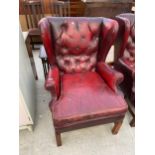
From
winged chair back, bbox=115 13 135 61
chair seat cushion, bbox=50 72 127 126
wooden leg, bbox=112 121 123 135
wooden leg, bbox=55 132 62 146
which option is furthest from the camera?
winged chair back, bbox=115 13 135 61

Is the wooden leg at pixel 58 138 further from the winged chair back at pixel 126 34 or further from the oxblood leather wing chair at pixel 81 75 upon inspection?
the winged chair back at pixel 126 34

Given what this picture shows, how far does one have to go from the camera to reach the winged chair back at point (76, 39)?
4.32 feet

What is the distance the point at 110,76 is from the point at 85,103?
35 centimetres

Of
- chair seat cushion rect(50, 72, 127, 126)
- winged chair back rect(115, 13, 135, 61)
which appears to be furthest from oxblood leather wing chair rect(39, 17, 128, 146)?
winged chair back rect(115, 13, 135, 61)

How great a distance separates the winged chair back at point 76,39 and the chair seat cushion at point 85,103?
26 cm

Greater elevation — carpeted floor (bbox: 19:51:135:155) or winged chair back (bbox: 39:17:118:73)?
winged chair back (bbox: 39:17:118:73)

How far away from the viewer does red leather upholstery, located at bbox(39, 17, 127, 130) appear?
113 cm

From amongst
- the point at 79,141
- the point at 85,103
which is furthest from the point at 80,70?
the point at 79,141

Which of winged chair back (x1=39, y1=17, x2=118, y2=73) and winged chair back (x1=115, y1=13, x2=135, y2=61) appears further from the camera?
winged chair back (x1=115, y1=13, x2=135, y2=61)

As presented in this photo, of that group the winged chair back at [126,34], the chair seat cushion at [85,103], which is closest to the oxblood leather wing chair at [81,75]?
the chair seat cushion at [85,103]

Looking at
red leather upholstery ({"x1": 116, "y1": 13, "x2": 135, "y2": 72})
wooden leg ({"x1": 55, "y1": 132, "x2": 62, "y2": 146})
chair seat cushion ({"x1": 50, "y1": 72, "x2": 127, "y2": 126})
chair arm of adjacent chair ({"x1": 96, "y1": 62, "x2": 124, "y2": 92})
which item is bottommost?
wooden leg ({"x1": 55, "y1": 132, "x2": 62, "y2": 146})

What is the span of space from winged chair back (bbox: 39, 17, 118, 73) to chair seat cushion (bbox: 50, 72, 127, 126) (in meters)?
0.26

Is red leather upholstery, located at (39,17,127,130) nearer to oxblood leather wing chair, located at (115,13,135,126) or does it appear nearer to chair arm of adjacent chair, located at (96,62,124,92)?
chair arm of adjacent chair, located at (96,62,124,92)
